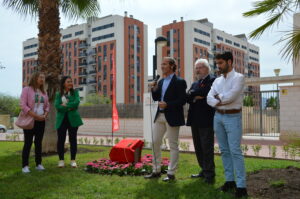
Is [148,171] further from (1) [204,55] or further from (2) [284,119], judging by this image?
(1) [204,55]

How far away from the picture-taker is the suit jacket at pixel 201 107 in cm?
519

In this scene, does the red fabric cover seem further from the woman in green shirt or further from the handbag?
the handbag

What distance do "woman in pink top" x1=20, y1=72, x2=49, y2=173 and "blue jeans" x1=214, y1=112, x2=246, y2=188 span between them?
12.0ft

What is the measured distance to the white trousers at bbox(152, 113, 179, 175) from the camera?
17.8 ft

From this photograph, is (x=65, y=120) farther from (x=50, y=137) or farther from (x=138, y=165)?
(x=50, y=137)

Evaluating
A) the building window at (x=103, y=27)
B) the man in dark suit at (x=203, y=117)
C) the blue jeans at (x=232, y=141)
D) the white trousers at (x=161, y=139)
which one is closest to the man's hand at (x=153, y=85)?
the white trousers at (x=161, y=139)

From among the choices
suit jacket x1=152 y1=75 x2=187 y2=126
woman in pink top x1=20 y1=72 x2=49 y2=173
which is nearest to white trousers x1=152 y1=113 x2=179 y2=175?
suit jacket x1=152 y1=75 x2=187 y2=126

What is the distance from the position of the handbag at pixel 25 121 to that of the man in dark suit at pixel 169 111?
2.46m

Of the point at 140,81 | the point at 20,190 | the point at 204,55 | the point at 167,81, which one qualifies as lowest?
the point at 20,190

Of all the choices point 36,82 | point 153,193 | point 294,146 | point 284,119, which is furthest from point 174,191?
point 284,119

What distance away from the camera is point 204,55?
96.4m

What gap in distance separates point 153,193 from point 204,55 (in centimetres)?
9439

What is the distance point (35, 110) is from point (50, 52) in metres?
3.81

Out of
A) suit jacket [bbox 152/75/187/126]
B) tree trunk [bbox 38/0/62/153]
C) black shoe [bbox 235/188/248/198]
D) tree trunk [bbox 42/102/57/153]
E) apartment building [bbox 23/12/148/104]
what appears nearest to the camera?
black shoe [bbox 235/188/248/198]
